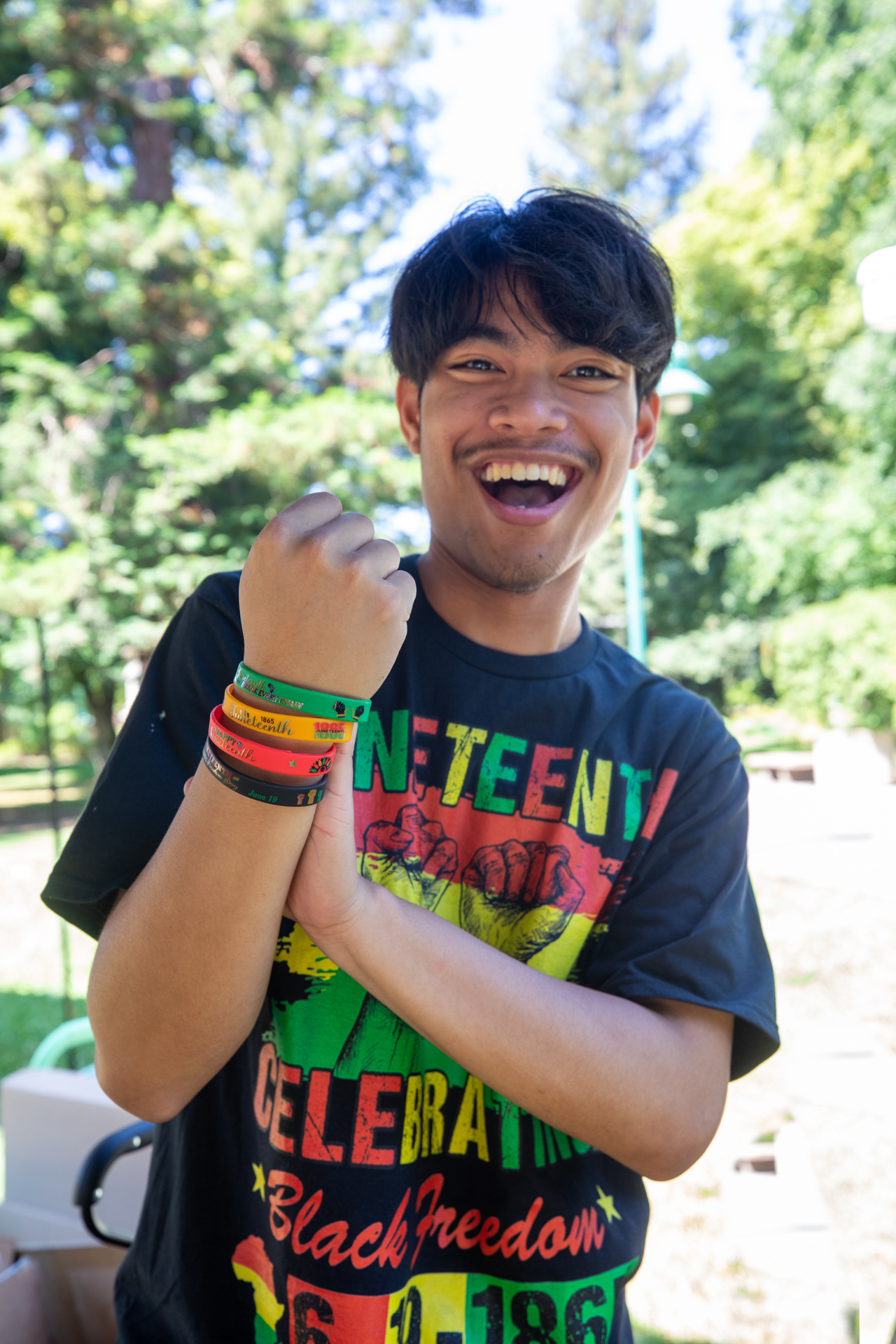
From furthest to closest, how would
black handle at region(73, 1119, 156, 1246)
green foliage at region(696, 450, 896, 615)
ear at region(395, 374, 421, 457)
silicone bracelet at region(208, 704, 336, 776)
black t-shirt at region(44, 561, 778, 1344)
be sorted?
green foliage at region(696, 450, 896, 615)
black handle at region(73, 1119, 156, 1246)
ear at region(395, 374, 421, 457)
black t-shirt at region(44, 561, 778, 1344)
silicone bracelet at region(208, 704, 336, 776)

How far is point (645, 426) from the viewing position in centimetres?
152

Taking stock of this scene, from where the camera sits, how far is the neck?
1.30 metres

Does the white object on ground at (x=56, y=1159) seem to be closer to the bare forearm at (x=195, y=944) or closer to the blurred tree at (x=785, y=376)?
the bare forearm at (x=195, y=944)

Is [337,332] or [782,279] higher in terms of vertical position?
[782,279]

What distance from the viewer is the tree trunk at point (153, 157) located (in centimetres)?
1268

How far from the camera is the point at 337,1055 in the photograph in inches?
42.3

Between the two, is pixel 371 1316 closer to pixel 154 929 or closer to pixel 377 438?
pixel 154 929

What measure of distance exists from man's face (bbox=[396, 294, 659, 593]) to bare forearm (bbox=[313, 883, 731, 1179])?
524 mm

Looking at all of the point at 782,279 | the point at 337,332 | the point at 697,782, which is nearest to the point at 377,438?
the point at 337,332

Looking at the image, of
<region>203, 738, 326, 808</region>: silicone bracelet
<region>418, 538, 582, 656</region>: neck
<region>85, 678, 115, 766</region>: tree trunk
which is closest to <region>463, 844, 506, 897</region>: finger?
<region>418, 538, 582, 656</region>: neck

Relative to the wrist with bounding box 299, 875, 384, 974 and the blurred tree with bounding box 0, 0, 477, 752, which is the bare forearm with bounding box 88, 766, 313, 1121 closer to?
the wrist with bounding box 299, 875, 384, 974

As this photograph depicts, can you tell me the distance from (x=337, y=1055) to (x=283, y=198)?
51.7 ft

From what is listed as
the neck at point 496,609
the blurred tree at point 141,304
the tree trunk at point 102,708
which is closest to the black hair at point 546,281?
the neck at point 496,609

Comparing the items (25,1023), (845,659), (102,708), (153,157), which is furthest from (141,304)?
(845,659)
